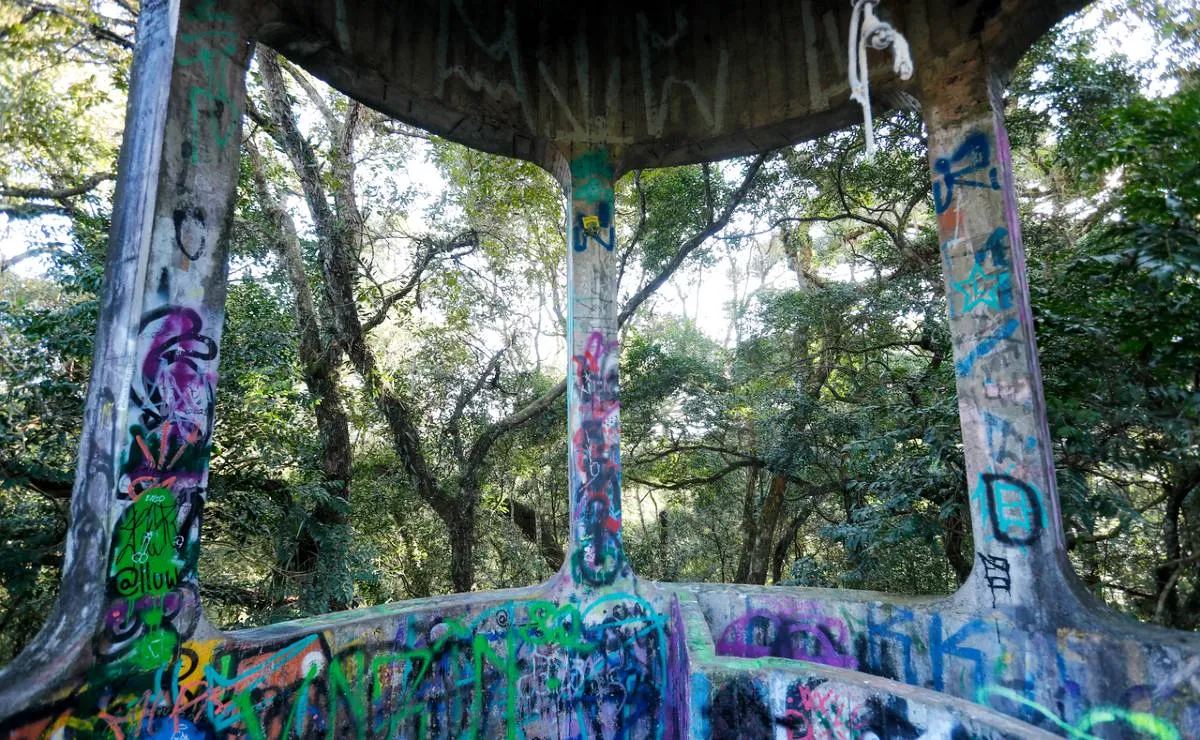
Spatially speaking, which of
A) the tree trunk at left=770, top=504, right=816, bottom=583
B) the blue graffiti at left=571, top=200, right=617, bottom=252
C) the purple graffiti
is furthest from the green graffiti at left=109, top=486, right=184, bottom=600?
the tree trunk at left=770, top=504, right=816, bottom=583

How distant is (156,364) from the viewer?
12.7 feet

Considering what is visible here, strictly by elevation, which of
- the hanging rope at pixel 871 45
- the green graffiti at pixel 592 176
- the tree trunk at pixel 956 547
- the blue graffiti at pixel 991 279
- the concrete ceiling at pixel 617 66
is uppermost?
the concrete ceiling at pixel 617 66

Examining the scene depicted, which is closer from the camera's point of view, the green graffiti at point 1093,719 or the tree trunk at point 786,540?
the green graffiti at point 1093,719

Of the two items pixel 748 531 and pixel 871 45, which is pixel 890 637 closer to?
pixel 871 45

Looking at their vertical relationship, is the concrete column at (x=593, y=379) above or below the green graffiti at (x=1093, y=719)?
above

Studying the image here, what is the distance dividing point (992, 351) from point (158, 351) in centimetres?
615

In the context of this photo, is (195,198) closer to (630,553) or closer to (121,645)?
(121,645)

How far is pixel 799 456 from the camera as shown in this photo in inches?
378

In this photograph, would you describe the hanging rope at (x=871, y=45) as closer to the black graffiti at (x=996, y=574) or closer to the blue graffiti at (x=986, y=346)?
the blue graffiti at (x=986, y=346)

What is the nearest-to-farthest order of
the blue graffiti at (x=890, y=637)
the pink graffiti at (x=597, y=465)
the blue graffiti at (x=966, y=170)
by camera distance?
the blue graffiti at (x=890, y=637) → the blue graffiti at (x=966, y=170) → the pink graffiti at (x=597, y=465)

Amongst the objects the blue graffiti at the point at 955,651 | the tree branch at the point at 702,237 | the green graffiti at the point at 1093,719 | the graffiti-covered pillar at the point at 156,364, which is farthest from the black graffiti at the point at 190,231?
the tree branch at the point at 702,237

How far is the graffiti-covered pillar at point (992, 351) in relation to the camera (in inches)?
177

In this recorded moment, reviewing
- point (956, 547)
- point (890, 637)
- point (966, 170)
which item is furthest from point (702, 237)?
point (890, 637)

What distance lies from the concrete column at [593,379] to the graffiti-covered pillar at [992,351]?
3.29 meters
